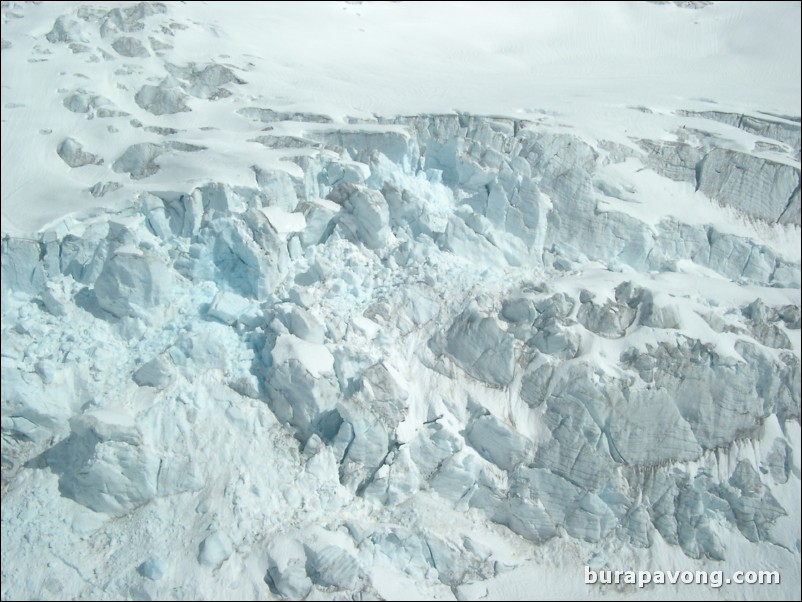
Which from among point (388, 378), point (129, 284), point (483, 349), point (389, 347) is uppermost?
point (129, 284)

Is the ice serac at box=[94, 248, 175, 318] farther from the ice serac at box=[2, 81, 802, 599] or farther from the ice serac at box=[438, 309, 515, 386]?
the ice serac at box=[438, 309, 515, 386]

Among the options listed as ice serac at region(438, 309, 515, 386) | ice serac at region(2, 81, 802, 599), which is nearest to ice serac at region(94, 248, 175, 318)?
ice serac at region(2, 81, 802, 599)

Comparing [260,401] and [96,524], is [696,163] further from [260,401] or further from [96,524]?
[96,524]

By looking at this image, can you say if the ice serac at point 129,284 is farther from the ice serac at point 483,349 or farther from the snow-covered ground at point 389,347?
the ice serac at point 483,349

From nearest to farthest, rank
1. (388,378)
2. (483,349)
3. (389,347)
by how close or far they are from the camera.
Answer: (388,378) → (389,347) → (483,349)

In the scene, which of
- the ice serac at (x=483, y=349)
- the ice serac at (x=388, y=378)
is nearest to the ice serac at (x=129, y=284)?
the ice serac at (x=388, y=378)

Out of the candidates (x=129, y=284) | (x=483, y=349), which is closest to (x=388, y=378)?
(x=483, y=349)

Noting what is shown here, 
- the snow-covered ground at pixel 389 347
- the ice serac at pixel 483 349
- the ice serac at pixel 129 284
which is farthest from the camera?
the ice serac at pixel 483 349

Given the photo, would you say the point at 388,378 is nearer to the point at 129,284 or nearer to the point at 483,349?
the point at 483,349
